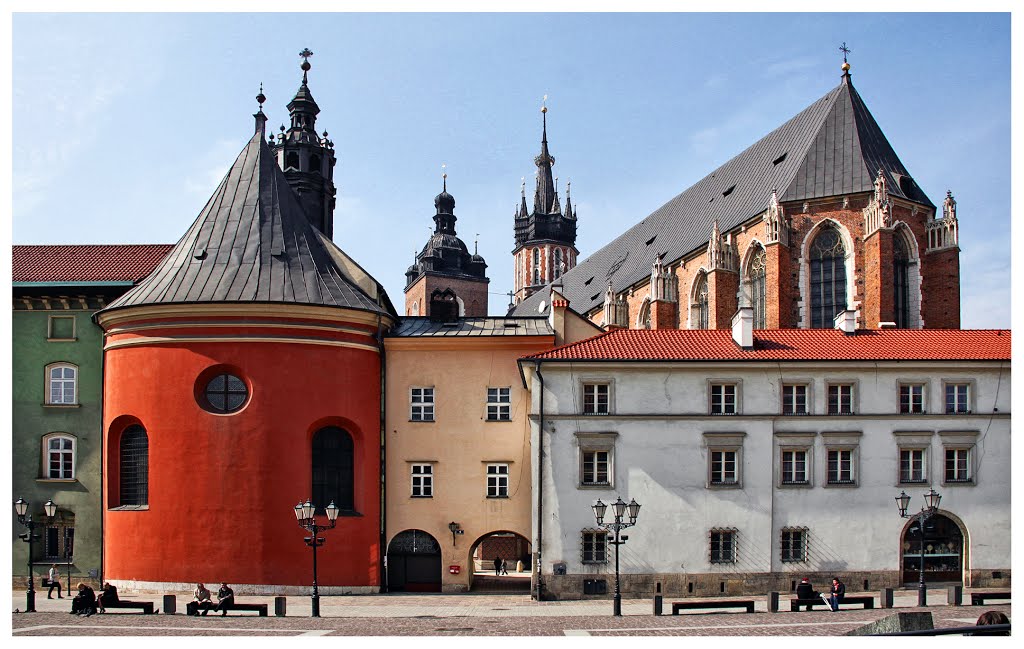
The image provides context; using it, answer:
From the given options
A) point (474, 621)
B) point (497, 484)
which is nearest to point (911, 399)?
point (497, 484)

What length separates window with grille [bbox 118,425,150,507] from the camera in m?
35.0

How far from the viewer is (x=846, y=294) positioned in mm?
48125

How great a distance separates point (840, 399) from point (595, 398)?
24.7 feet

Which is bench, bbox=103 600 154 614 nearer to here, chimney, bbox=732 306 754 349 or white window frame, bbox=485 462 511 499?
white window frame, bbox=485 462 511 499

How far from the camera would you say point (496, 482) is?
35594 mm

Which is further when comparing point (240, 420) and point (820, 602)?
point (240, 420)

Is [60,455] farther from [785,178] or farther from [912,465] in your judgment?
[785,178]

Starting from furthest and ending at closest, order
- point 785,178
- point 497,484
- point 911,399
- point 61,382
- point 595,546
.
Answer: point 785,178
point 61,382
point 497,484
point 911,399
point 595,546

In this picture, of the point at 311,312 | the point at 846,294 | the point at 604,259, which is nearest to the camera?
the point at 311,312

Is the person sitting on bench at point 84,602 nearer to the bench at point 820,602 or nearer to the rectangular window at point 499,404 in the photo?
the rectangular window at point 499,404

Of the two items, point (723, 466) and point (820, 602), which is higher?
point (723, 466)

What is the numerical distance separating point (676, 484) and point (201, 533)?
1459cm

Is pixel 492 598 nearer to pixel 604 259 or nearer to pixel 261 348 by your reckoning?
pixel 261 348

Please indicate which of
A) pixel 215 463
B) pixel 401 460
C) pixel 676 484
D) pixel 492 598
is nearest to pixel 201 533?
pixel 215 463
